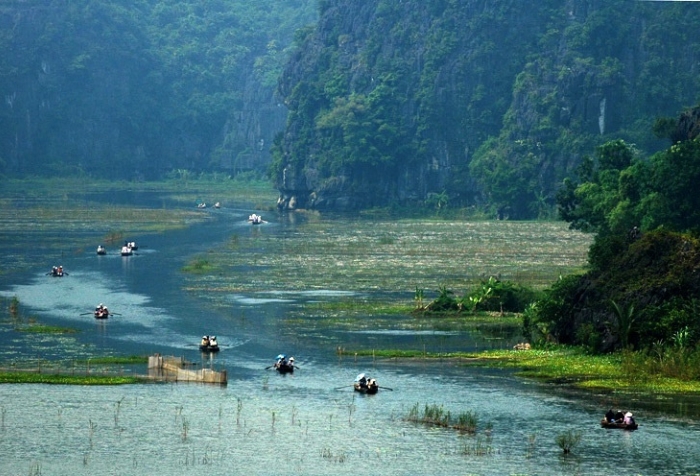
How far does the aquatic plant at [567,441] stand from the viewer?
53.8 metres

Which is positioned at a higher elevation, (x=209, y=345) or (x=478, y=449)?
(x=209, y=345)

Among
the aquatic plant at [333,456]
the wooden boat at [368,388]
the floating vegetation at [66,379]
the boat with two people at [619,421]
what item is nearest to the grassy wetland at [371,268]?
the boat with two people at [619,421]

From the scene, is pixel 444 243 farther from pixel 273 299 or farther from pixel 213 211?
pixel 213 211

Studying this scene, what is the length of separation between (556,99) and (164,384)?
135 m

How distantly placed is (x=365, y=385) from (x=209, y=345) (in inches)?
522

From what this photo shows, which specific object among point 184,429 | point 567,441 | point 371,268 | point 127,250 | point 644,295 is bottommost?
point 184,429

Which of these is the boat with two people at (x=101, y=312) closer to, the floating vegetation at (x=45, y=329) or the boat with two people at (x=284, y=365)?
the floating vegetation at (x=45, y=329)

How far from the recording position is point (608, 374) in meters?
67.1

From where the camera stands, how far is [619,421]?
56844 millimetres

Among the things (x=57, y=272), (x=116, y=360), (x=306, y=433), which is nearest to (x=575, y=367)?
(x=306, y=433)

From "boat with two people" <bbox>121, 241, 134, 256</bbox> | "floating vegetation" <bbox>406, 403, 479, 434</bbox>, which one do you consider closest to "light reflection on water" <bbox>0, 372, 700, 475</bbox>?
"floating vegetation" <bbox>406, 403, 479, 434</bbox>

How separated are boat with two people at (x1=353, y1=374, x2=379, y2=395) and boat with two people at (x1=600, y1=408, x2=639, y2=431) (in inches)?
413

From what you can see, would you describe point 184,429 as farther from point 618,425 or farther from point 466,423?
point 618,425

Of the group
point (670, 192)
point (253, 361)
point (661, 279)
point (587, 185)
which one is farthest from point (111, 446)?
point (587, 185)
